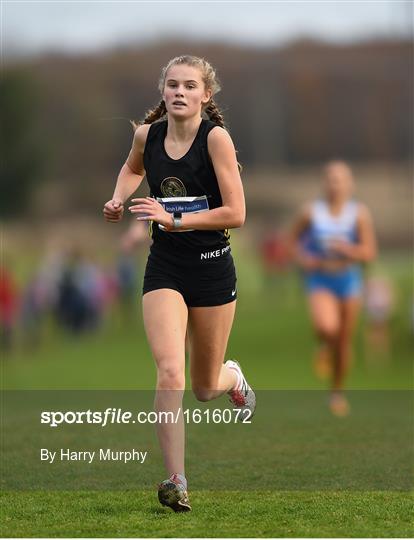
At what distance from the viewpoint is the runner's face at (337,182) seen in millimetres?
12383

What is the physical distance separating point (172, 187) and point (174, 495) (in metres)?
1.70

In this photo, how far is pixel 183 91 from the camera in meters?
7.15

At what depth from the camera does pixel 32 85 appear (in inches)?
2596

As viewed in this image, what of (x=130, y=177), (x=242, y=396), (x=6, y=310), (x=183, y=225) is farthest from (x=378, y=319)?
(x=183, y=225)

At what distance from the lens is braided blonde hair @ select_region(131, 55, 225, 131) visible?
722 cm

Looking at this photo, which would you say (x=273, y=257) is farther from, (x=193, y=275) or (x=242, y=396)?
(x=193, y=275)

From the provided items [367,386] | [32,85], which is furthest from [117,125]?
[367,386]

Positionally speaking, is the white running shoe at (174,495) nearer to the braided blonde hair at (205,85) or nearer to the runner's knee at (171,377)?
the runner's knee at (171,377)

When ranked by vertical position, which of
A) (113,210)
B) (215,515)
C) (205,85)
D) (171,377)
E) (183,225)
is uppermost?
(205,85)

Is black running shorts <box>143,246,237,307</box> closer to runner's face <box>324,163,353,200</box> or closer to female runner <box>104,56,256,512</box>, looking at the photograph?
female runner <box>104,56,256,512</box>

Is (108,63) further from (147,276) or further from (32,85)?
(147,276)

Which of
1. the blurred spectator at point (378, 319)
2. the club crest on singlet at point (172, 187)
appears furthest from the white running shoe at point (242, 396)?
the blurred spectator at point (378, 319)

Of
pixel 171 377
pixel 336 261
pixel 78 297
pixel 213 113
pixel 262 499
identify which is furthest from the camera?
pixel 78 297

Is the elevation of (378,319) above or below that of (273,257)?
below
